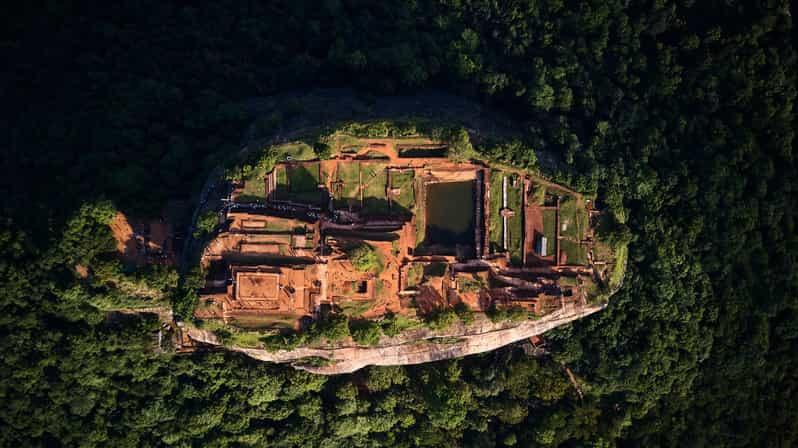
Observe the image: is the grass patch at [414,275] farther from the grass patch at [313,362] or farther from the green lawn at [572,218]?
the green lawn at [572,218]

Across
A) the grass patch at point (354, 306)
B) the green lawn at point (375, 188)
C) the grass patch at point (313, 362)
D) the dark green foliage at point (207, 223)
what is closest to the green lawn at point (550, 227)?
the green lawn at point (375, 188)

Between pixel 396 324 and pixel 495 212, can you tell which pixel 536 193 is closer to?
pixel 495 212

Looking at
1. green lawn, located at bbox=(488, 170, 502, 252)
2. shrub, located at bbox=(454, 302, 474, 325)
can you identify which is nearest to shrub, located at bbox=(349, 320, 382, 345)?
shrub, located at bbox=(454, 302, 474, 325)

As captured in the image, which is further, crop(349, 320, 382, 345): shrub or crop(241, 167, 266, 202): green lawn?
crop(241, 167, 266, 202): green lawn

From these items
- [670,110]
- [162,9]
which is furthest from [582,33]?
[162,9]

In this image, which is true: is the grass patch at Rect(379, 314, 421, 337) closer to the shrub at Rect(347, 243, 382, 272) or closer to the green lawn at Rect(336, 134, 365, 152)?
the shrub at Rect(347, 243, 382, 272)
